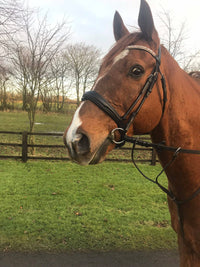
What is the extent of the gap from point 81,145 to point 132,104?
50 cm

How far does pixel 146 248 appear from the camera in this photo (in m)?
3.48

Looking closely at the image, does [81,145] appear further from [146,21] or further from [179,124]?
[146,21]

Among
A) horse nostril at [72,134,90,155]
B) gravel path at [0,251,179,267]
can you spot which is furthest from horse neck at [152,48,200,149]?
gravel path at [0,251,179,267]

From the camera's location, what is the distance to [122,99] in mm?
1471

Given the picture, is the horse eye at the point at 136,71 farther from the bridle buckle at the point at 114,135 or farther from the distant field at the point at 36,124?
the distant field at the point at 36,124

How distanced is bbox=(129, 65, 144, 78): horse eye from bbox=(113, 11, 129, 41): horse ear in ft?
1.83

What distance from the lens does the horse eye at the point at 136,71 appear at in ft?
4.91

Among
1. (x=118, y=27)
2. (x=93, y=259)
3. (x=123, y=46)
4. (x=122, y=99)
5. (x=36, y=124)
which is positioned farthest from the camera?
(x=36, y=124)

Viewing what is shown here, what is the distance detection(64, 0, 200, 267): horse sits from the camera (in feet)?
4.60

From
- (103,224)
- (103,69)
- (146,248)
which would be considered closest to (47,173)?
(103,224)

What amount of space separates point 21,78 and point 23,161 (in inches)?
161

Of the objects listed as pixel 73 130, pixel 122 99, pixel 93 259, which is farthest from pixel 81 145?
pixel 93 259

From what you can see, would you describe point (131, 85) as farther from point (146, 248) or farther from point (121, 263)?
point (146, 248)

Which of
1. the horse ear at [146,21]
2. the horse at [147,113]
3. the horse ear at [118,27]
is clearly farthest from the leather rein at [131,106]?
the horse ear at [118,27]
